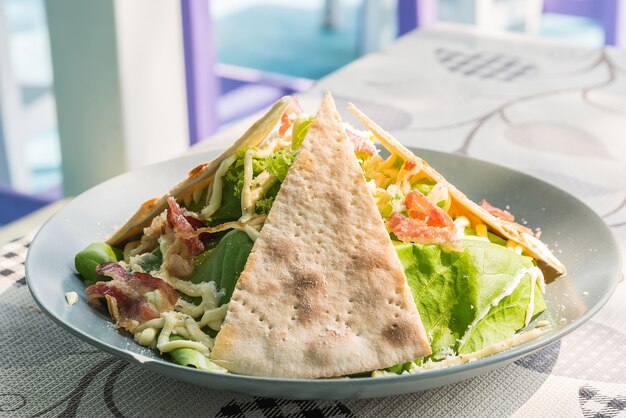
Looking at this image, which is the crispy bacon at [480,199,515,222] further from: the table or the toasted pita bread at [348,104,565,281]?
the table

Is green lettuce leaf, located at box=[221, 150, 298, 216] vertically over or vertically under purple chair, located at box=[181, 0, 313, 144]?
over

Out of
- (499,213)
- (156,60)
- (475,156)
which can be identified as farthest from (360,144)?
(156,60)

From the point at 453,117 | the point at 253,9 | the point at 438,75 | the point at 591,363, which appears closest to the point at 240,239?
the point at 591,363

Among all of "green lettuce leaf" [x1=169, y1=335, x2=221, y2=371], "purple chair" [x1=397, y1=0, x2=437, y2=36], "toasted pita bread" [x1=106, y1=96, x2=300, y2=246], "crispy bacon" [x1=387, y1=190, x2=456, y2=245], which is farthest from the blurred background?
"green lettuce leaf" [x1=169, y1=335, x2=221, y2=371]

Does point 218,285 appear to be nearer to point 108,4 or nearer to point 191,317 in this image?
point 191,317

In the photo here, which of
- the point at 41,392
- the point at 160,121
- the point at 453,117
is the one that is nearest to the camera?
the point at 41,392
